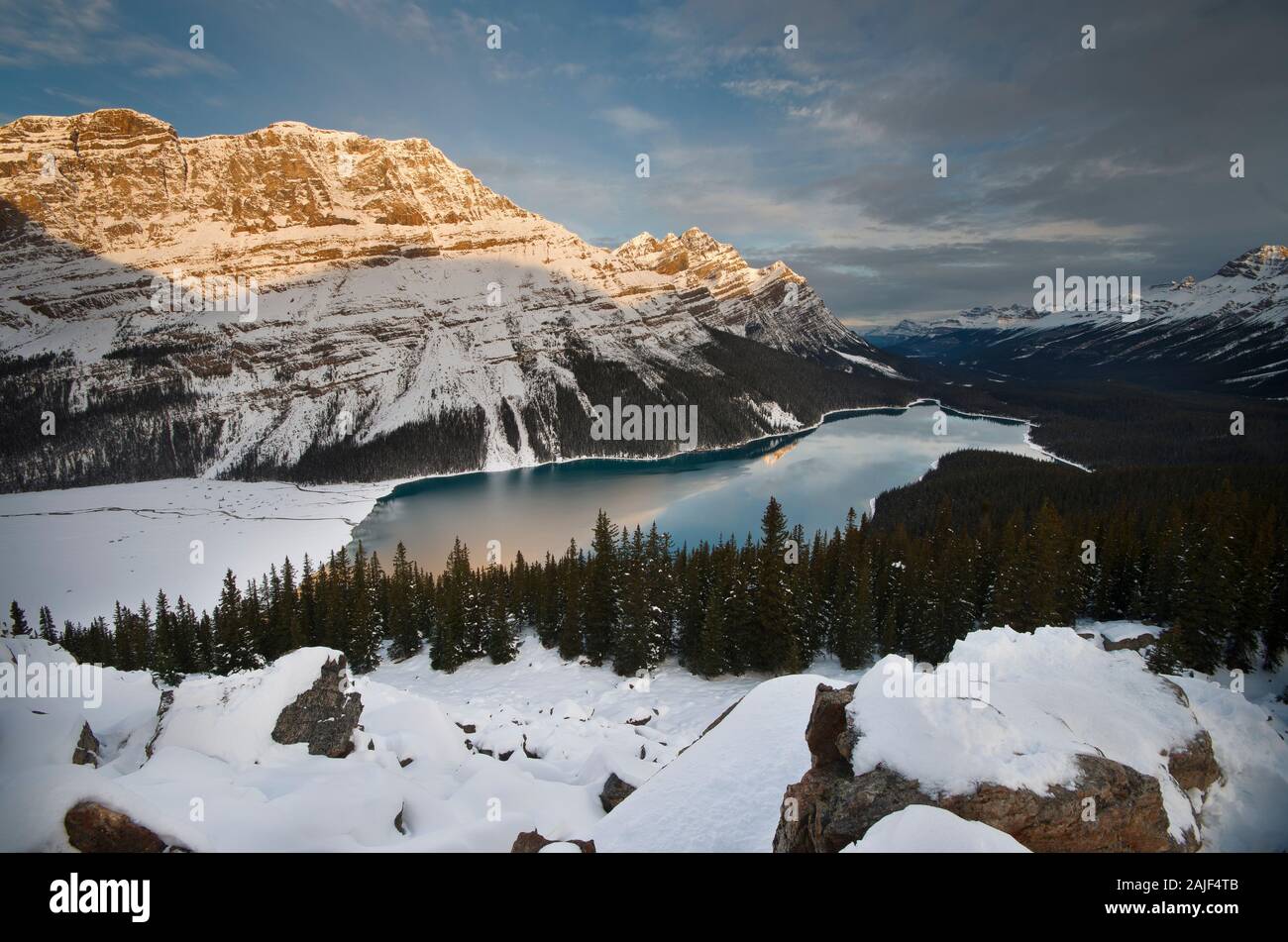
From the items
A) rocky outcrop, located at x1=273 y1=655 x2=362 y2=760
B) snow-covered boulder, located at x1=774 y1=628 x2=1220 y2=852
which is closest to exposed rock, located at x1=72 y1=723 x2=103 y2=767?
rocky outcrop, located at x1=273 y1=655 x2=362 y2=760

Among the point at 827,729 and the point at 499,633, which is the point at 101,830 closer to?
the point at 827,729

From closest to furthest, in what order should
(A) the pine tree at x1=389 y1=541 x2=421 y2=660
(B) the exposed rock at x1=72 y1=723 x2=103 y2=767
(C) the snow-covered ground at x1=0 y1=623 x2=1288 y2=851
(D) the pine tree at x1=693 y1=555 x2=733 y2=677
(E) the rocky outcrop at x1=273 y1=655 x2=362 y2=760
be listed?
(C) the snow-covered ground at x1=0 y1=623 x2=1288 y2=851, (B) the exposed rock at x1=72 y1=723 x2=103 y2=767, (E) the rocky outcrop at x1=273 y1=655 x2=362 y2=760, (D) the pine tree at x1=693 y1=555 x2=733 y2=677, (A) the pine tree at x1=389 y1=541 x2=421 y2=660

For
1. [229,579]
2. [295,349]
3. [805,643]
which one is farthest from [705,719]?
[295,349]

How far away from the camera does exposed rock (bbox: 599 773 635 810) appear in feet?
49.4

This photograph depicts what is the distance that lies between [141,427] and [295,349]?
48.2m

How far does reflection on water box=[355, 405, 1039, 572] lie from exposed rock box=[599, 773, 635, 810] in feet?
185

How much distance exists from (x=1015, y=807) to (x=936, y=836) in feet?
9.48

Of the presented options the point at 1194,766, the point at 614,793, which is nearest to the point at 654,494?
the point at 614,793

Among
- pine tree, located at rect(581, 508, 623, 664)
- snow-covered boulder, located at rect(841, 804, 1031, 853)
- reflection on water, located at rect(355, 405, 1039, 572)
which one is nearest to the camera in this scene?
snow-covered boulder, located at rect(841, 804, 1031, 853)

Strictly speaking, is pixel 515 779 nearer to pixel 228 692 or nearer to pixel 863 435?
pixel 228 692

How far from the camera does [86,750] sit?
1292 centimetres

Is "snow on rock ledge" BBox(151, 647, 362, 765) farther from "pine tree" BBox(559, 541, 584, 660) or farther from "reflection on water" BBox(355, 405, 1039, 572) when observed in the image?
"reflection on water" BBox(355, 405, 1039, 572)

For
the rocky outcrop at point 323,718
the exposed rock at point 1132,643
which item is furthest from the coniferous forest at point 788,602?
the rocky outcrop at point 323,718
